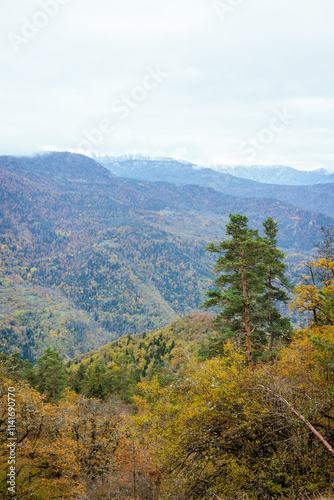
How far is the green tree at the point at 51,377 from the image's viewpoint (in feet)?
172

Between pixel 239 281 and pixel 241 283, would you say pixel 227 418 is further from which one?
pixel 241 283

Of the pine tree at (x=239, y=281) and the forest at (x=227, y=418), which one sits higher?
the pine tree at (x=239, y=281)

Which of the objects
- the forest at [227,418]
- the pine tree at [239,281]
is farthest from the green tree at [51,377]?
the pine tree at [239,281]

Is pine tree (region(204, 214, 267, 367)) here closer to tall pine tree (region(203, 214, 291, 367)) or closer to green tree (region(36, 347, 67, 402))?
tall pine tree (region(203, 214, 291, 367))

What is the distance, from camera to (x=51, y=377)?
2078 inches

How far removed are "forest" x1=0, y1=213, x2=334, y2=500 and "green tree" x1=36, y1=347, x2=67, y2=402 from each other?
29.6 feet

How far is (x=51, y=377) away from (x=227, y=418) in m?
50.1

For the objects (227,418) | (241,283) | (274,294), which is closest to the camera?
(227,418)

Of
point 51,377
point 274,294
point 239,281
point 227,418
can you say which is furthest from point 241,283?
point 51,377

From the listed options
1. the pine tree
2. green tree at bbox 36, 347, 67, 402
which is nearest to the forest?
the pine tree

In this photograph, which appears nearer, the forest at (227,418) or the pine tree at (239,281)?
the forest at (227,418)

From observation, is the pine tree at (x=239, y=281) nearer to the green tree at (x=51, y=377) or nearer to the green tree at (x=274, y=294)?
the green tree at (x=274, y=294)

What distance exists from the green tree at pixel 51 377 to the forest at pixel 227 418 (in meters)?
9.02

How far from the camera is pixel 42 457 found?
27359 millimetres
